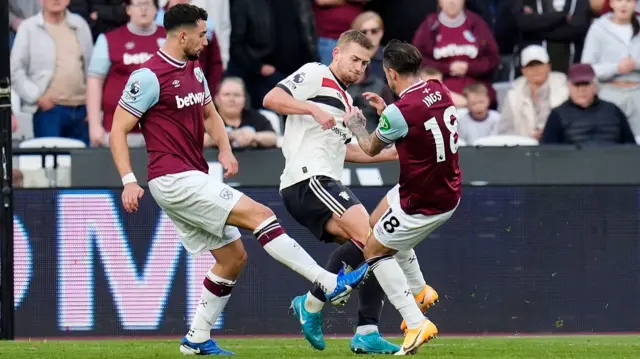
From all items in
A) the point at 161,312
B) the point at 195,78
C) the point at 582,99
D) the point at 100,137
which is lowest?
the point at 161,312

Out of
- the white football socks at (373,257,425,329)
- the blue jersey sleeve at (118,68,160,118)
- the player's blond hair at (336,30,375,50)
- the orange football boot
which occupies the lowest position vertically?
the orange football boot

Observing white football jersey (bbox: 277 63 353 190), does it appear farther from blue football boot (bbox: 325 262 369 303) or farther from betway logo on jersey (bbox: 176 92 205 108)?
blue football boot (bbox: 325 262 369 303)

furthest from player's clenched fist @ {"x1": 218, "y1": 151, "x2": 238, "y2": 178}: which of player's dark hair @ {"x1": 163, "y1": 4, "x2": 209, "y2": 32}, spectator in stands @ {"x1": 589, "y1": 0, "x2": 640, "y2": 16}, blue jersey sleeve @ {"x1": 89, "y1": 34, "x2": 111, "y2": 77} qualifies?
spectator in stands @ {"x1": 589, "y1": 0, "x2": 640, "y2": 16}

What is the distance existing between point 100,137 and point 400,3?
3442 millimetres

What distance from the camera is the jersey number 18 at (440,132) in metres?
8.23

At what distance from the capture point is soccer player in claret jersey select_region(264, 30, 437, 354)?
8680mm

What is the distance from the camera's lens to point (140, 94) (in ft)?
26.8

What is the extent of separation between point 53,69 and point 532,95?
4.71 m

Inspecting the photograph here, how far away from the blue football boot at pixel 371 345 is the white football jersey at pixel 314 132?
1096 mm

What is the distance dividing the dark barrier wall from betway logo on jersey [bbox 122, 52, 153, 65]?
5.79 ft

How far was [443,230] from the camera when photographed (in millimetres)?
11305

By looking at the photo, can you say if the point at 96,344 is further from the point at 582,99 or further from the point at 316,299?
the point at 582,99

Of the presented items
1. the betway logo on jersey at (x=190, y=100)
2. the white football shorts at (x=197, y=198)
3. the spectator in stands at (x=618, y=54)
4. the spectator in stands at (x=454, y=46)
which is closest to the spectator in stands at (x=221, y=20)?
the spectator in stands at (x=454, y=46)

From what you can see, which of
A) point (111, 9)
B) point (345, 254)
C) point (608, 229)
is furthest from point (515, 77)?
point (345, 254)
